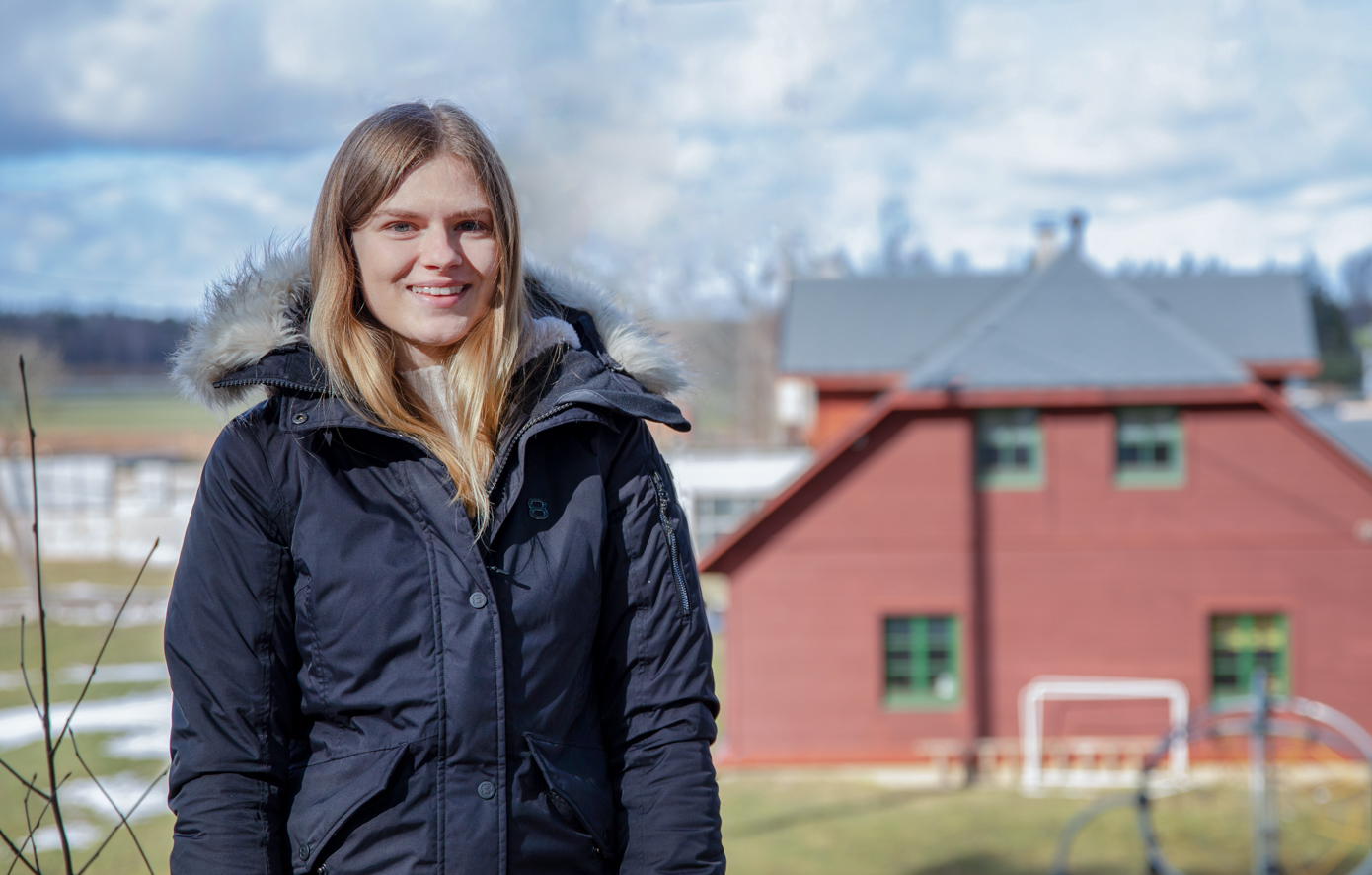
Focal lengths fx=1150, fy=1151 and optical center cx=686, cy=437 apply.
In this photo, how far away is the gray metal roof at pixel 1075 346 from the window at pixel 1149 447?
0.53 meters

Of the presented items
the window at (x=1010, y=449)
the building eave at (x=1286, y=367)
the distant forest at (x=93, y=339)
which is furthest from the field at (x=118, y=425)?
the building eave at (x=1286, y=367)

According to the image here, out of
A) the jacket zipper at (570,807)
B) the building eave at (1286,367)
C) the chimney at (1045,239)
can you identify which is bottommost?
the jacket zipper at (570,807)

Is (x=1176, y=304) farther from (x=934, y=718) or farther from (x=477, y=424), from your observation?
(x=477, y=424)

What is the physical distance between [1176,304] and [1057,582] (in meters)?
4.94

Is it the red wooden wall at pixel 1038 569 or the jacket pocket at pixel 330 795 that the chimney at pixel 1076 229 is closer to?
the red wooden wall at pixel 1038 569

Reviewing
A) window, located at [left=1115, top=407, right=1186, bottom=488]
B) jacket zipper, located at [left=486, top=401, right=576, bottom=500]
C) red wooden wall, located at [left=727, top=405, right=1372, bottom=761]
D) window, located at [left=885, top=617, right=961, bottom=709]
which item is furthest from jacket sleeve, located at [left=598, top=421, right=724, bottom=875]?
window, located at [left=1115, top=407, right=1186, bottom=488]

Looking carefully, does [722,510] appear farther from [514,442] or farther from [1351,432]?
[514,442]

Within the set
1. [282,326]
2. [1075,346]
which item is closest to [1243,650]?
[1075,346]

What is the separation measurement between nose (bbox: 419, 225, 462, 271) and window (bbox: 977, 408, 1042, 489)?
1250cm

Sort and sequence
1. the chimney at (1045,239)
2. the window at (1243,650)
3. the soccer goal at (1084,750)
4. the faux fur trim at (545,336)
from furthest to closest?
the chimney at (1045,239), the window at (1243,650), the soccer goal at (1084,750), the faux fur trim at (545,336)

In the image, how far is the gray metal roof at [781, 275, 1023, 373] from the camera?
14844mm

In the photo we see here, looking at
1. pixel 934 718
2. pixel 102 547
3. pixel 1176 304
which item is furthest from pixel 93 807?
pixel 102 547

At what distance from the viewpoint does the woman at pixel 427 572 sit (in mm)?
1304

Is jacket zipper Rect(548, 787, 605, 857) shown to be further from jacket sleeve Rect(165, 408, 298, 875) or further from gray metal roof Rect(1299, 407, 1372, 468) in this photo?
gray metal roof Rect(1299, 407, 1372, 468)
